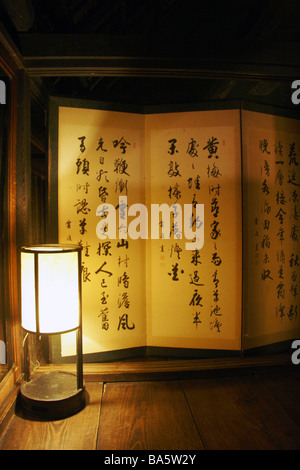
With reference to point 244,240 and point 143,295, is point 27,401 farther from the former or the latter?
point 244,240

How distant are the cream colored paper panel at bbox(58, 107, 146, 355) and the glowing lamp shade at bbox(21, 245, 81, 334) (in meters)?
0.74

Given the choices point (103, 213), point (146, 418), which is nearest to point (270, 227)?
point (103, 213)

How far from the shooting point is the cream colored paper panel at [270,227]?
11.1 ft

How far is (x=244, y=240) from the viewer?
335cm

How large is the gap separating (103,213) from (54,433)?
2.11 meters

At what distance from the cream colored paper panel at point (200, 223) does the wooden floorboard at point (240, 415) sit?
1.66 feet

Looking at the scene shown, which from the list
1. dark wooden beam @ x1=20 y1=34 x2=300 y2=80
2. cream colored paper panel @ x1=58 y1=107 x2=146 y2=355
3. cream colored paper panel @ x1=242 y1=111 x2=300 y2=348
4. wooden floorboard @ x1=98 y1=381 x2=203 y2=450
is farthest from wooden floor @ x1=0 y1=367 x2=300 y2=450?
dark wooden beam @ x1=20 y1=34 x2=300 y2=80

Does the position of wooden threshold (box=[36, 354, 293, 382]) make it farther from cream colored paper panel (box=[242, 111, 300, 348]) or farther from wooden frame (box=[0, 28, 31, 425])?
wooden frame (box=[0, 28, 31, 425])

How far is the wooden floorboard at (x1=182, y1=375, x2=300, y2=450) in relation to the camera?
2.16m

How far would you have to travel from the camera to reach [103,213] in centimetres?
323

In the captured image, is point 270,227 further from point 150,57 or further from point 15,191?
point 15,191

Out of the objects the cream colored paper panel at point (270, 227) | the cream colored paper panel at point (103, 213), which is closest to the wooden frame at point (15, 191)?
the cream colored paper panel at point (103, 213)
